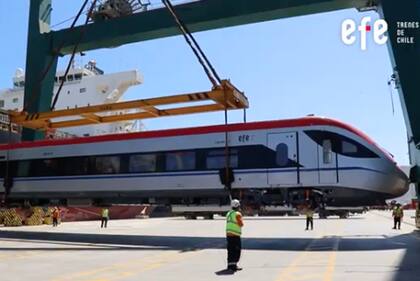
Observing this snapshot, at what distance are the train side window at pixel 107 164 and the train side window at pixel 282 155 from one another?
632 centimetres

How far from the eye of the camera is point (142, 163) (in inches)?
760

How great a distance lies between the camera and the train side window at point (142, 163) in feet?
62.6

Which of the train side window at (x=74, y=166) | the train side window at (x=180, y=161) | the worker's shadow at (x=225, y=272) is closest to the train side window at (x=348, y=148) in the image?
the train side window at (x=180, y=161)

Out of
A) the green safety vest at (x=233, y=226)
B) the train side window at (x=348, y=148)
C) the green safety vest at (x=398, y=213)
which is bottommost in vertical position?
the green safety vest at (x=398, y=213)

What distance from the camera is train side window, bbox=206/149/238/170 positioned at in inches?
695

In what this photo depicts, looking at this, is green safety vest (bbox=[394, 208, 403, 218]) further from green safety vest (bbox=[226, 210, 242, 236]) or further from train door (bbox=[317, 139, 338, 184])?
green safety vest (bbox=[226, 210, 242, 236])

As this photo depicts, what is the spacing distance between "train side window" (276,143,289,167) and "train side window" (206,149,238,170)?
56.8 inches

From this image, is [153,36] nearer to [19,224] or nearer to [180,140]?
A: [180,140]

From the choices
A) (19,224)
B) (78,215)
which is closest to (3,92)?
(78,215)

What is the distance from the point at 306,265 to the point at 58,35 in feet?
59.9

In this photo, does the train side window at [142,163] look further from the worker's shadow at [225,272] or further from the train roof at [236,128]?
the worker's shadow at [225,272]

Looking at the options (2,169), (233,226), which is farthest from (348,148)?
(2,169)

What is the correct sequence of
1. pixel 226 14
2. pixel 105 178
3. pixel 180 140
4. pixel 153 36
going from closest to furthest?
pixel 180 140, pixel 105 178, pixel 226 14, pixel 153 36

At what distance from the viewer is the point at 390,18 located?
1911 centimetres
